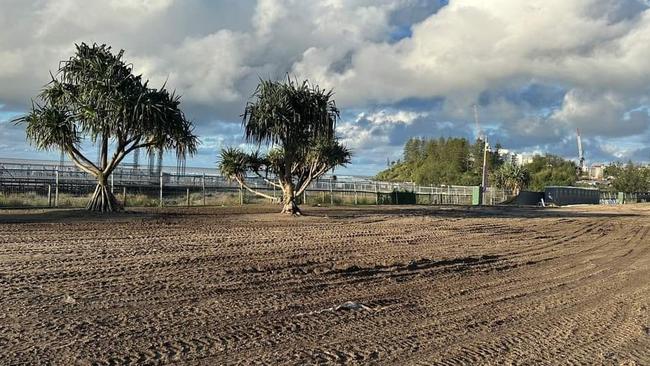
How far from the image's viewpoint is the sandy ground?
621 cm

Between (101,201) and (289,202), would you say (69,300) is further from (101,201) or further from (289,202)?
(289,202)

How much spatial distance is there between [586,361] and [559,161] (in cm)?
15364

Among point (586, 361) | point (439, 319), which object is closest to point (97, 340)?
point (439, 319)

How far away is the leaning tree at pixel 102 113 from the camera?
23.8 metres

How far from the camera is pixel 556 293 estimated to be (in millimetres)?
10266

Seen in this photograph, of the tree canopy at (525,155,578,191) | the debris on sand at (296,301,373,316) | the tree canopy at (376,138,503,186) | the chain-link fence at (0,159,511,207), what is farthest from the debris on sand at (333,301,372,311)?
the tree canopy at (525,155,578,191)

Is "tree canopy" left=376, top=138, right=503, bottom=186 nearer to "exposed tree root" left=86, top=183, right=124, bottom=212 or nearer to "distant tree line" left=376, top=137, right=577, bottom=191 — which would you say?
"distant tree line" left=376, top=137, right=577, bottom=191

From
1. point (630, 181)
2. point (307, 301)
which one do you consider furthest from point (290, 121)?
point (630, 181)

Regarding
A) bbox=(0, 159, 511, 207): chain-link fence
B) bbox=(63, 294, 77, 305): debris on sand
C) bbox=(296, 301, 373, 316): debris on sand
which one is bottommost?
bbox=(296, 301, 373, 316): debris on sand

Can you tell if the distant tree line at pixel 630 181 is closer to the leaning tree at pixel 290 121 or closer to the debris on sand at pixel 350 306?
the leaning tree at pixel 290 121

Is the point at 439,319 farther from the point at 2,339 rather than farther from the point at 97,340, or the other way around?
the point at 2,339

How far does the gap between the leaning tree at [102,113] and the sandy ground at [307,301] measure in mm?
7909

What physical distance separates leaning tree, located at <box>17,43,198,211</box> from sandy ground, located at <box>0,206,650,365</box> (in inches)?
311

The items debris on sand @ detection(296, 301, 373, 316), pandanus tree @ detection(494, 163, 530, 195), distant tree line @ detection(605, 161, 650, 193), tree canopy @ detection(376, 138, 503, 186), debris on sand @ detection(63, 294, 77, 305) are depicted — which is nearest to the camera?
debris on sand @ detection(63, 294, 77, 305)
